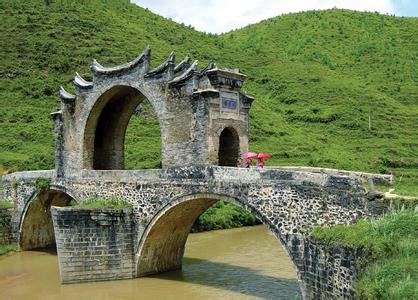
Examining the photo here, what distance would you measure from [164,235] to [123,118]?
19.5 ft

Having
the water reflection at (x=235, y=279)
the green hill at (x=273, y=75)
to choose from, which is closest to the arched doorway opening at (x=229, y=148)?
the water reflection at (x=235, y=279)

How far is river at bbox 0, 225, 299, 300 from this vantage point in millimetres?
15102

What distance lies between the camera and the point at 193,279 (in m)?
16.8

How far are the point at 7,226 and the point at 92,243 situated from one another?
8.93 metres

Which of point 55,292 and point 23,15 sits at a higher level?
point 23,15

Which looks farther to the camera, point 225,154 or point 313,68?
point 313,68

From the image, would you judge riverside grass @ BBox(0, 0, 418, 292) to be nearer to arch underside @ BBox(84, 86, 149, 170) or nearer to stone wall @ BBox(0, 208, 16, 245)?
stone wall @ BBox(0, 208, 16, 245)

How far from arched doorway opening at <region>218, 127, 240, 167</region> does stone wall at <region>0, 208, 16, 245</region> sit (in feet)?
37.0

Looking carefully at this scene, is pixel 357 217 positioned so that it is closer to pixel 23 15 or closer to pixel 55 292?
pixel 55 292

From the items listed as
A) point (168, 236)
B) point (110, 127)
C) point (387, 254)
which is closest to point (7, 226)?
point (110, 127)

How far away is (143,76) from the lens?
1659 cm

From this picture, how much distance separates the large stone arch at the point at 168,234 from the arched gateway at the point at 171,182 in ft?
0.14

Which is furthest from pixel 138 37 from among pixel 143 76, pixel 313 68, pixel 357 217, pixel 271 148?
pixel 357 217

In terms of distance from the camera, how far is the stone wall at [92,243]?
620 inches
